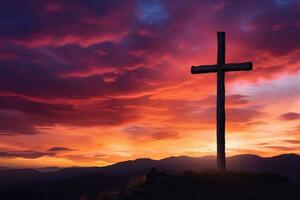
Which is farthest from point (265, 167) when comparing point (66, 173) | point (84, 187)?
point (66, 173)

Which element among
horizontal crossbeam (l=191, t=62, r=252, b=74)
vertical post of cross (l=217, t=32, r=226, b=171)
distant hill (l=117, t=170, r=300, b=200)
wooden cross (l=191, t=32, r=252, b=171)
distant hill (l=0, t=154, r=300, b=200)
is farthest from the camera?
distant hill (l=0, t=154, r=300, b=200)

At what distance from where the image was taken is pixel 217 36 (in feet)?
88.0

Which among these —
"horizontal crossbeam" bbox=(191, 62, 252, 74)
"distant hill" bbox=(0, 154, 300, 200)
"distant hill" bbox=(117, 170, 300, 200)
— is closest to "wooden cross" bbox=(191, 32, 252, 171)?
"horizontal crossbeam" bbox=(191, 62, 252, 74)

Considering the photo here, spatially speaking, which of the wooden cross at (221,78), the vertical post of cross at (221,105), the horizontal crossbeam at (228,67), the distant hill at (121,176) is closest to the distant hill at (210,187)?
the vertical post of cross at (221,105)

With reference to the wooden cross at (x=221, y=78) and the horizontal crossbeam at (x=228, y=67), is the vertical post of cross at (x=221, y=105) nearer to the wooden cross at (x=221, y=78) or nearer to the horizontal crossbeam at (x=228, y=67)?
the wooden cross at (x=221, y=78)

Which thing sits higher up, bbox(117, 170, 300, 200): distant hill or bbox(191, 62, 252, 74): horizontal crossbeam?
bbox(191, 62, 252, 74): horizontal crossbeam

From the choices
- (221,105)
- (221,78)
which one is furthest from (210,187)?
(221,78)

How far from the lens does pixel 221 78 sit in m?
25.9

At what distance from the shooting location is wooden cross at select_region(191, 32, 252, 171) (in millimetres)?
24750

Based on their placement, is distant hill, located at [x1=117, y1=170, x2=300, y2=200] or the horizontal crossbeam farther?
the horizontal crossbeam

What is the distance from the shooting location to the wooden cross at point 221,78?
24.8m

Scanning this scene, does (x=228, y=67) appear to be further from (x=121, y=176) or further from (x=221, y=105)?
(x=121, y=176)

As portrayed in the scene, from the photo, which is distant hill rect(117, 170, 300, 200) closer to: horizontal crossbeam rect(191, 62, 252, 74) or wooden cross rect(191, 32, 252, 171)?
wooden cross rect(191, 32, 252, 171)

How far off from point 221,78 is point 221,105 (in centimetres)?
165
